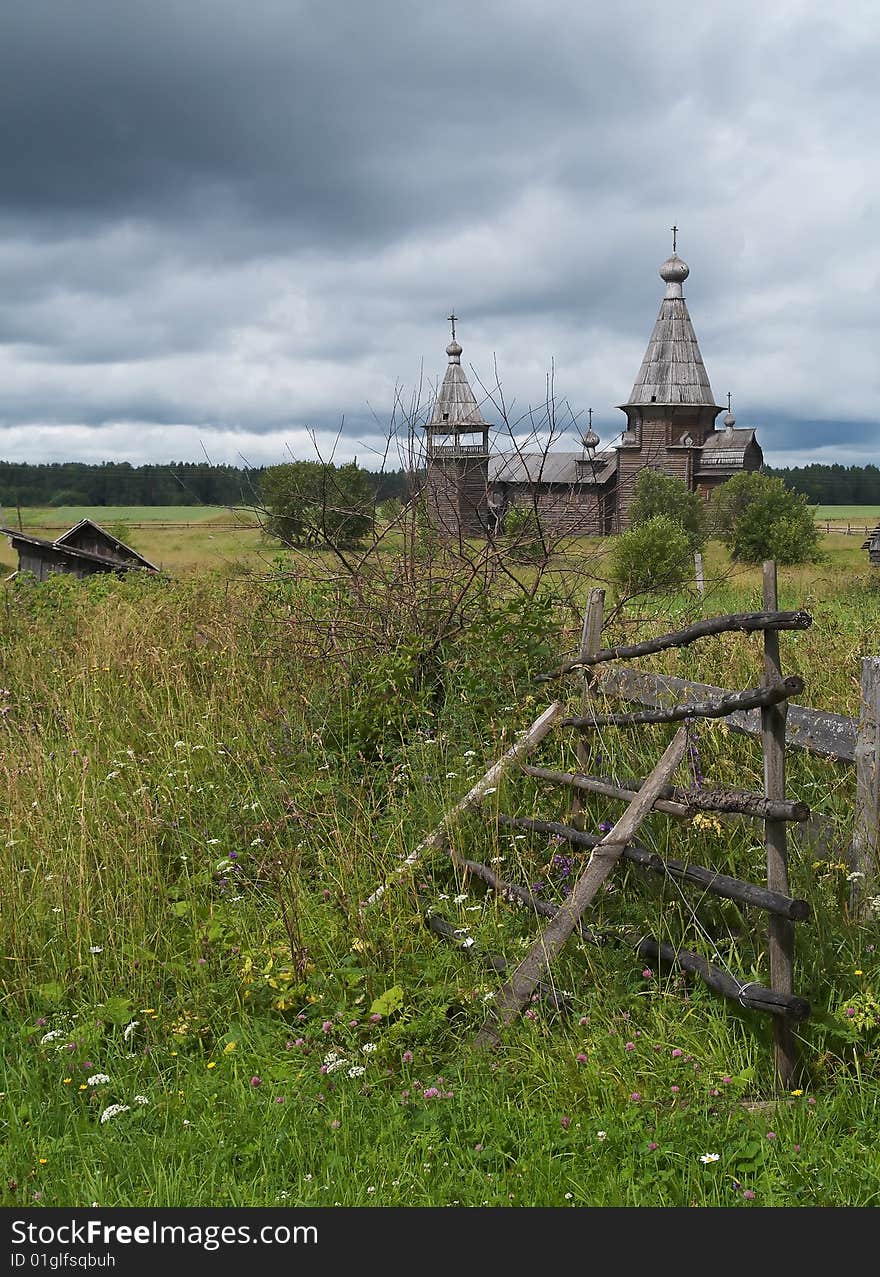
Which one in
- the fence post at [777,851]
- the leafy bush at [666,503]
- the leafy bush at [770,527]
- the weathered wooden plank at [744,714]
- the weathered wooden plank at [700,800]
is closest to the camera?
the fence post at [777,851]

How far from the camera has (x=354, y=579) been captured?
7527 mm

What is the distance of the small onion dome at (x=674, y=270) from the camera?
2480 inches

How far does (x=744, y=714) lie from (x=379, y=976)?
247 centimetres

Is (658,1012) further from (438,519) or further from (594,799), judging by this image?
(438,519)

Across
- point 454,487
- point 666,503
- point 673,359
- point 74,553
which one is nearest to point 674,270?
point 673,359

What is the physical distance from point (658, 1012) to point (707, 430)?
63.1 m

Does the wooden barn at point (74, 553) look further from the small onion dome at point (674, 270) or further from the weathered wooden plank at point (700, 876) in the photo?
the small onion dome at point (674, 270)

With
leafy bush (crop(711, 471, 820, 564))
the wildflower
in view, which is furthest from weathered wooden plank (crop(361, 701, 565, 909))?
leafy bush (crop(711, 471, 820, 564))

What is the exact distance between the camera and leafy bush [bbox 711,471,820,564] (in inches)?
1759

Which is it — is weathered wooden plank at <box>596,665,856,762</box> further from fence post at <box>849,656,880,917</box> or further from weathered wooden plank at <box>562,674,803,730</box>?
weathered wooden plank at <box>562,674,803,730</box>

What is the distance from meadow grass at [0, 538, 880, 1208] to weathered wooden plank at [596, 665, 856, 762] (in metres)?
0.29

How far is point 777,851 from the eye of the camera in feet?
13.3

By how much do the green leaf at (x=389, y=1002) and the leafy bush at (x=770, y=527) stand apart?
41655 millimetres

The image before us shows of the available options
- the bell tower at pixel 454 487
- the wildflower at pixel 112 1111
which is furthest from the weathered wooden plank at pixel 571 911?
the bell tower at pixel 454 487
